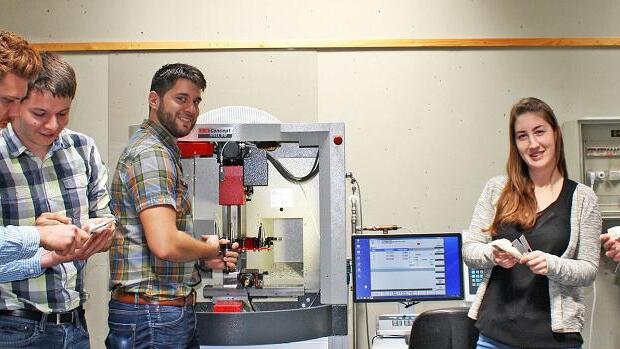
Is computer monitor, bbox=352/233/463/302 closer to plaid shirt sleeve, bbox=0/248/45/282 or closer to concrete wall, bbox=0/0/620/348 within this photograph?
concrete wall, bbox=0/0/620/348

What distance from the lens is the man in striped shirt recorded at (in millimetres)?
1309

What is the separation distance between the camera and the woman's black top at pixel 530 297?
184 centimetres

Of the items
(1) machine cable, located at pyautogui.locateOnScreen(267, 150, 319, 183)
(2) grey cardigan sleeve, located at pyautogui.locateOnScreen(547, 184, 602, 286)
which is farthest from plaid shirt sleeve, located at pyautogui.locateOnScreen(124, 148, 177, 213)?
(2) grey cardigan sleeve, located at pyautogui.locateOnScreen(547, 184, 602, 286)

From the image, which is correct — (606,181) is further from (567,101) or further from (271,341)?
(271,341)

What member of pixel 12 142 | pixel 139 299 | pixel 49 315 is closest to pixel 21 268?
pixel 49 315

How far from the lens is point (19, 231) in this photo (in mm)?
1312

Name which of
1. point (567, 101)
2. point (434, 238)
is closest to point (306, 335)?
point (434, 238)

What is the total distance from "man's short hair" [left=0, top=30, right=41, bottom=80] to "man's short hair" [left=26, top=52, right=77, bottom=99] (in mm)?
121

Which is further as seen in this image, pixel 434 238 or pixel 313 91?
pixel 313 91

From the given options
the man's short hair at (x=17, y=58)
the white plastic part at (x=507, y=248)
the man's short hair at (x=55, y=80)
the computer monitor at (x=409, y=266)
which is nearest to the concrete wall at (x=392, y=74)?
the computer monitor at (x=409, y=266)

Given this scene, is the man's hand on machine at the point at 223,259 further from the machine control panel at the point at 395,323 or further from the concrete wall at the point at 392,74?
the concrete wall at the point at 392,74

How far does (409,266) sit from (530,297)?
Result: 1.04 m

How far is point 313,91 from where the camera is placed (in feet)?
11.9

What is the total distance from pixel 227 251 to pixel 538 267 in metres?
0.95
